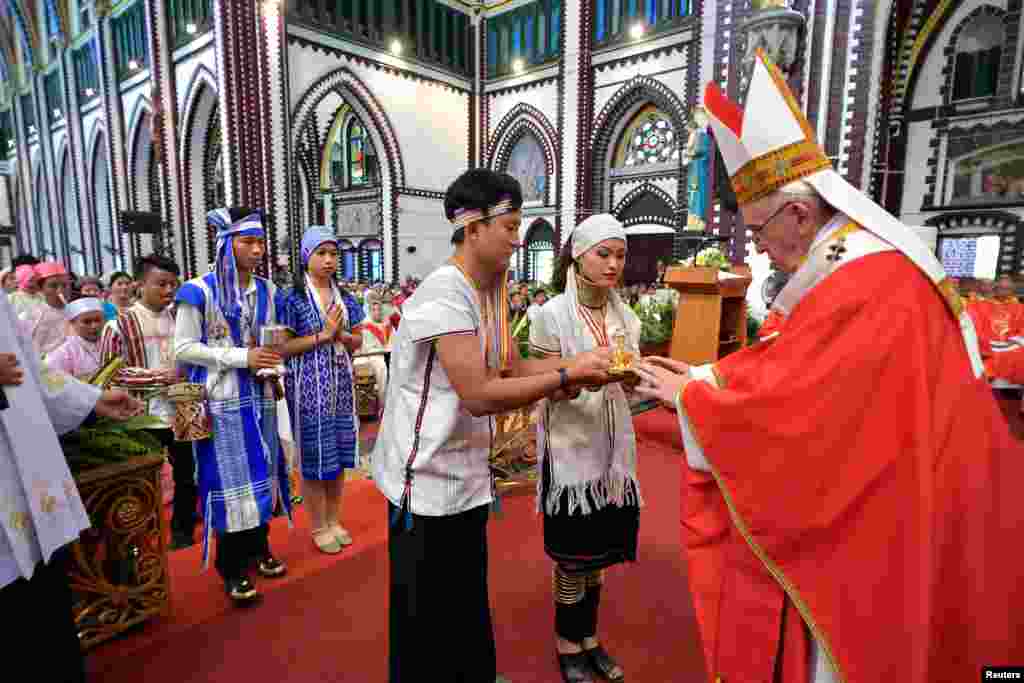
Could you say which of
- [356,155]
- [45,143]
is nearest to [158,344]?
[356,155]

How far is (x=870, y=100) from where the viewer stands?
26.8 ft

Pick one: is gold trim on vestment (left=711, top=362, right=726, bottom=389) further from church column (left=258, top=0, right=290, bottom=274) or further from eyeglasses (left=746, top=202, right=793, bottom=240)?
church column (left=258, top=0, right=290, bottom=274)

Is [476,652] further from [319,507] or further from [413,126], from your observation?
[413,126]

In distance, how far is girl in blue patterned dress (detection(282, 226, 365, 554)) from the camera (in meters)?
2.85

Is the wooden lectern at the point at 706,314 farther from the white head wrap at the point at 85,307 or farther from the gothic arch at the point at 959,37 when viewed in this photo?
the gothic arch at the point at 959,37

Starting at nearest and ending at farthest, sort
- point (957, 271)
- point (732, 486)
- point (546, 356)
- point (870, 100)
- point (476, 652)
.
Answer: point (732, 486) < point (476, 652) < point (546, 356) < point (870, 100) < point (957, 271)

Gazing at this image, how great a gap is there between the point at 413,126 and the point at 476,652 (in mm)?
16731

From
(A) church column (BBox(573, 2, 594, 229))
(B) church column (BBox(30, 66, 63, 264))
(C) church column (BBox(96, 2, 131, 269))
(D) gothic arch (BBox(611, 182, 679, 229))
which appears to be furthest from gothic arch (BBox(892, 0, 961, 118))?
(B) church column (BBox(30, 66, 63, 264))

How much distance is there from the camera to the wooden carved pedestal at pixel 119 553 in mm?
2135

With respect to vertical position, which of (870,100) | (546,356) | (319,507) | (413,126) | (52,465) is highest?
(413,126)

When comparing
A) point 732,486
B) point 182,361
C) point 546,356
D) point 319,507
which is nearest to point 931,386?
point 732,486

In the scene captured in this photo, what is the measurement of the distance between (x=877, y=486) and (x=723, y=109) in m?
0.96

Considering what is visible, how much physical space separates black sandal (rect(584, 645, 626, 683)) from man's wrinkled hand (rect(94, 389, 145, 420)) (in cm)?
196

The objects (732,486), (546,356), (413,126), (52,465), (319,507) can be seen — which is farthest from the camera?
(413,126)
